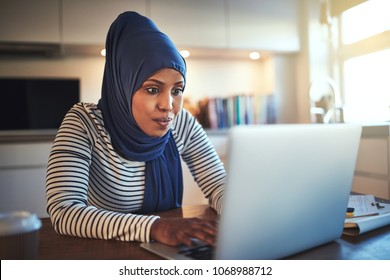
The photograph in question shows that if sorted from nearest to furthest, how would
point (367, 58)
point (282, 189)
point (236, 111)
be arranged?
point (282, 189), point (367, 58), point (236, 111)

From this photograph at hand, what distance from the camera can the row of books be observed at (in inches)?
101

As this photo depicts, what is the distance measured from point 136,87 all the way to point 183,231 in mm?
393

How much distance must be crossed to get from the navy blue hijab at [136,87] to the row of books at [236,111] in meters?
1.65

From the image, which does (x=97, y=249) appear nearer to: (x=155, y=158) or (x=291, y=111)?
(x=155, y=158)

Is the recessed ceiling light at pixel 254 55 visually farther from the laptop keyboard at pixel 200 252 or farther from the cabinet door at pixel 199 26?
the laptop keyboard at pixel 200 252

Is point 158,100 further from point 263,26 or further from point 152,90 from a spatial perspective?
point 263,26

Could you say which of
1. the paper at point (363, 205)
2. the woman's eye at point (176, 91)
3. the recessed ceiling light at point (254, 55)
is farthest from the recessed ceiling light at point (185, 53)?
the paper at point (363, 205)

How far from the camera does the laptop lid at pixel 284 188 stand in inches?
16.9

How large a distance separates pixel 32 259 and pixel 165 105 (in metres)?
0.44

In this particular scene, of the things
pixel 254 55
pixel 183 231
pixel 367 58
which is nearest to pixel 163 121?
pixel 183 231

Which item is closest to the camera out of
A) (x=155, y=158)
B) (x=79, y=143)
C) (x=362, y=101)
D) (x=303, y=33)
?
(x=79, y=143)

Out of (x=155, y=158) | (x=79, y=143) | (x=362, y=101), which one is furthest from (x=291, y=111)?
(x=79, y=143)

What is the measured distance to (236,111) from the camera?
2.61 metres

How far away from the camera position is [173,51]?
84 centimetres
